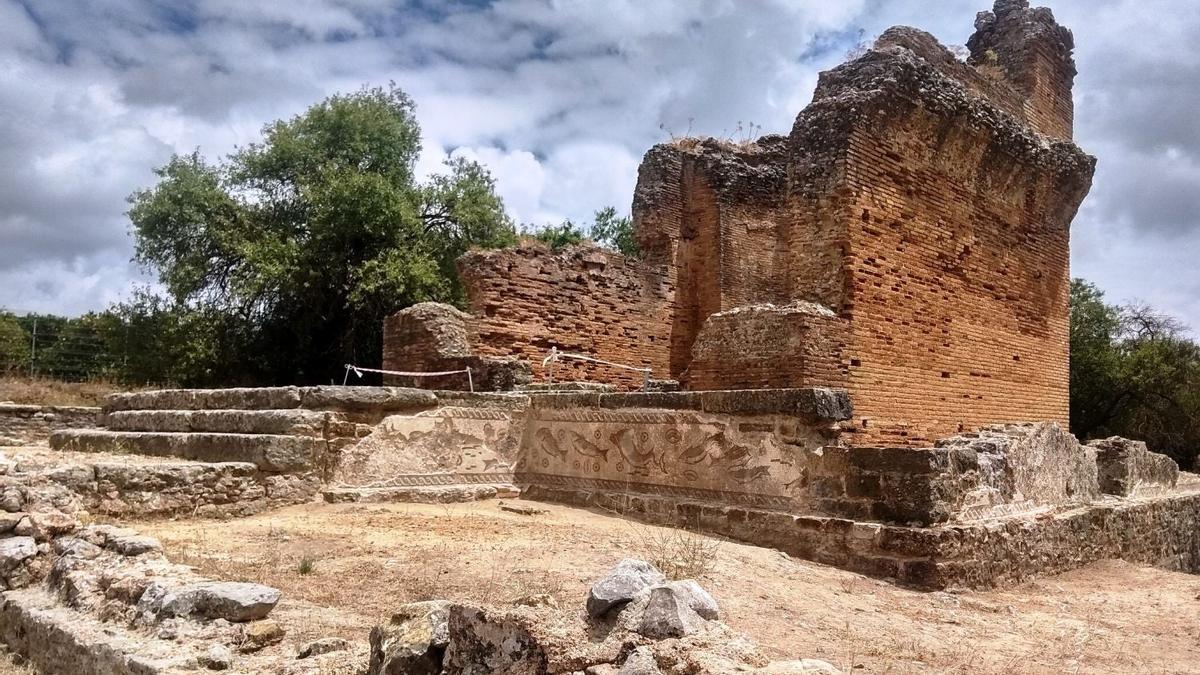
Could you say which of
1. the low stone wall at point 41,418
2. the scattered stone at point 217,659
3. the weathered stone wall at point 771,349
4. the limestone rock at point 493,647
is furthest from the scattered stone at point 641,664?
the low stone wall at point 41,418

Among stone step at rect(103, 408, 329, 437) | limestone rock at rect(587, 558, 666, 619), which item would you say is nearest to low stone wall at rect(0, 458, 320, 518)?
stone step at rect(103, 408, 329, 437)

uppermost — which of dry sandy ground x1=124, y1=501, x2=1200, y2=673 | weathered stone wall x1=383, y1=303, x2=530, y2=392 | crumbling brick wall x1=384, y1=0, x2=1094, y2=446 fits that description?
crumbling brick wall x1=384, y1=0, x2=1094, y2=446

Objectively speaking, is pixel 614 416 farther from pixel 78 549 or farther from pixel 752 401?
pixel 78 549

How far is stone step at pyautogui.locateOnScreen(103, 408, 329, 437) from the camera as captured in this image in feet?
23.6

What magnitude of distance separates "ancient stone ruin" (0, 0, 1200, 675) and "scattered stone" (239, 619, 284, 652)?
17mm

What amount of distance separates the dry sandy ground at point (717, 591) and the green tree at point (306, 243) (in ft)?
40.9

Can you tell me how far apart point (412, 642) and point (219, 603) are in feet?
3.50

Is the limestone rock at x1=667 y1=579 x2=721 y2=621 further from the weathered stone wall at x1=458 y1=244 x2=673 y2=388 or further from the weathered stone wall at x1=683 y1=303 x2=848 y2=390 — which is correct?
the weathered stone wall at x1=458 y1=244 x2=673 y2=388

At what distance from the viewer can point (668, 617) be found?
2879 millimetres

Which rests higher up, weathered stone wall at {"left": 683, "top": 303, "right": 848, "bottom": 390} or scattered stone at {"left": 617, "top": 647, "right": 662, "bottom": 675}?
weathered stone wall at {"left": 683, "top": 303, "right": 848, "bottom": 390}

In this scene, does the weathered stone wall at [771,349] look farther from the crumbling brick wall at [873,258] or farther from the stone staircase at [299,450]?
the stone staircase at [299,450]

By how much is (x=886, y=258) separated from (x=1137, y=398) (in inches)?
787

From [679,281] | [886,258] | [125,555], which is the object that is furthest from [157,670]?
[679,281]

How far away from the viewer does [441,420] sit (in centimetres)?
796
